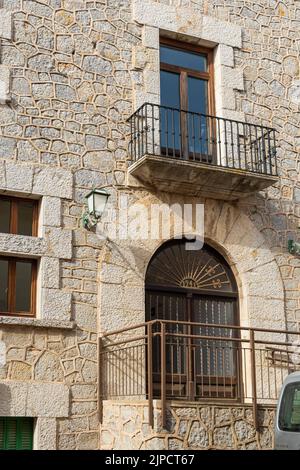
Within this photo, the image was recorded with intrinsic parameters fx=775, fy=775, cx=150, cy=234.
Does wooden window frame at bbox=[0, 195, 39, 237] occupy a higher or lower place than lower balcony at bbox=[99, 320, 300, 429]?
higher

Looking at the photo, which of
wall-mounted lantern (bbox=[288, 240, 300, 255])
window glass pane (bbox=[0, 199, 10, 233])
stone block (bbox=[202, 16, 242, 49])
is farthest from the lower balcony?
stone block (bbox=[202, 16, 242, 49])

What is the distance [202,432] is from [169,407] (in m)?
0.50

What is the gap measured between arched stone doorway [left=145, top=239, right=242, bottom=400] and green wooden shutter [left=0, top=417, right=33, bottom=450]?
1820 millimetres

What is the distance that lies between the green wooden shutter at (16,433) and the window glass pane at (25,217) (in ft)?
7.90

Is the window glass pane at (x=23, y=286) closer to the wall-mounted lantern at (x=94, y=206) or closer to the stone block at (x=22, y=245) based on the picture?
the stone block at (x=22, y=245)

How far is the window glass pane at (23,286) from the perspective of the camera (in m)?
9.94

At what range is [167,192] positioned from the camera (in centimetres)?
1115

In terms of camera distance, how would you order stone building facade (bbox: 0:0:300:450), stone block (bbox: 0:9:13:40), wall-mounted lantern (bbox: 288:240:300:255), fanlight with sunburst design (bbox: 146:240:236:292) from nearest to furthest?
stone building facade (bbox: 0:0:300:450)
stone block (bbox: 0:9:13:40)
fanlight with sunburst design (bbox: 146:240:236:292)
wall-mounted lantern (bbox: 288:240:300:255)

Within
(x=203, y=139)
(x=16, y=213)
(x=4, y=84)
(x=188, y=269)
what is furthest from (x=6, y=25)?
(x=188, y=269)

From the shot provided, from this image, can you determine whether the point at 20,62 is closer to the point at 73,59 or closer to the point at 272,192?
the point at 73,59

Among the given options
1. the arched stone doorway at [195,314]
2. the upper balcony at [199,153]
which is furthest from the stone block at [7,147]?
the arched stone doorway at [195,314]

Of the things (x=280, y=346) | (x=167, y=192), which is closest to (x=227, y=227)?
(x=167, y=192)

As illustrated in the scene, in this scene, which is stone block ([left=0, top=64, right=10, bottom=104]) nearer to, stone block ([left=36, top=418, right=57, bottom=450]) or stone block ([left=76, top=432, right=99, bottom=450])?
stone block ([left=36, top=418, right=57, bottom=450])

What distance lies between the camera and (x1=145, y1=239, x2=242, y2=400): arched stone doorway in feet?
34.5
